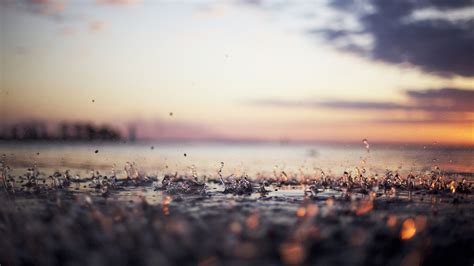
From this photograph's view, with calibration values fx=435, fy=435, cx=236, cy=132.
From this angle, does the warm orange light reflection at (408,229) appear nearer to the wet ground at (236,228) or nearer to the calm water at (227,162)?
the wet ground at (236,228)

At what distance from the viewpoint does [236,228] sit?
38.8ft

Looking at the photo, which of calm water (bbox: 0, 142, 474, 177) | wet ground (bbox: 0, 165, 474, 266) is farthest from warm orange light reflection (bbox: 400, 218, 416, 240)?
calm water (bbox: 0, 142, 474, 177)

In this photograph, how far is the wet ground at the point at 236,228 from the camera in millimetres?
9828

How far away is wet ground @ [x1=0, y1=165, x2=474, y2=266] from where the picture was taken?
9828 millimetres

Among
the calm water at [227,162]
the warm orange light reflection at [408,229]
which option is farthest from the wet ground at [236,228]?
the calm water at [227,162]

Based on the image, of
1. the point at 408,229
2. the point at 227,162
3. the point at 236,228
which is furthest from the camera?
the point at 227,162

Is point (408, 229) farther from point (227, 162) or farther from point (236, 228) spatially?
point (227, 162)

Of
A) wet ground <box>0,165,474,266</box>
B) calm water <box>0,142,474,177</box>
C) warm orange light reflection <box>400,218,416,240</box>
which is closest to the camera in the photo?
wet ground <box>0,165,474,266</box>

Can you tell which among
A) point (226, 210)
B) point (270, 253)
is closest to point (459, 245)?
point (270, 253)

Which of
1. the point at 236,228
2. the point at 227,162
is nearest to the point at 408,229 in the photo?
the point at 236,228

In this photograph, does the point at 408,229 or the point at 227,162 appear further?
the point at 227,162

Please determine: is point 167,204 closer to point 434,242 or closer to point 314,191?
point 314,191

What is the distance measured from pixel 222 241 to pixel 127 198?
9.09 meters

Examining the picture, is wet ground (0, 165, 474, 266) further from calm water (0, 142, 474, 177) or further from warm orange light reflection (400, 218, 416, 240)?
calm water (0, 142, 474, 177)
